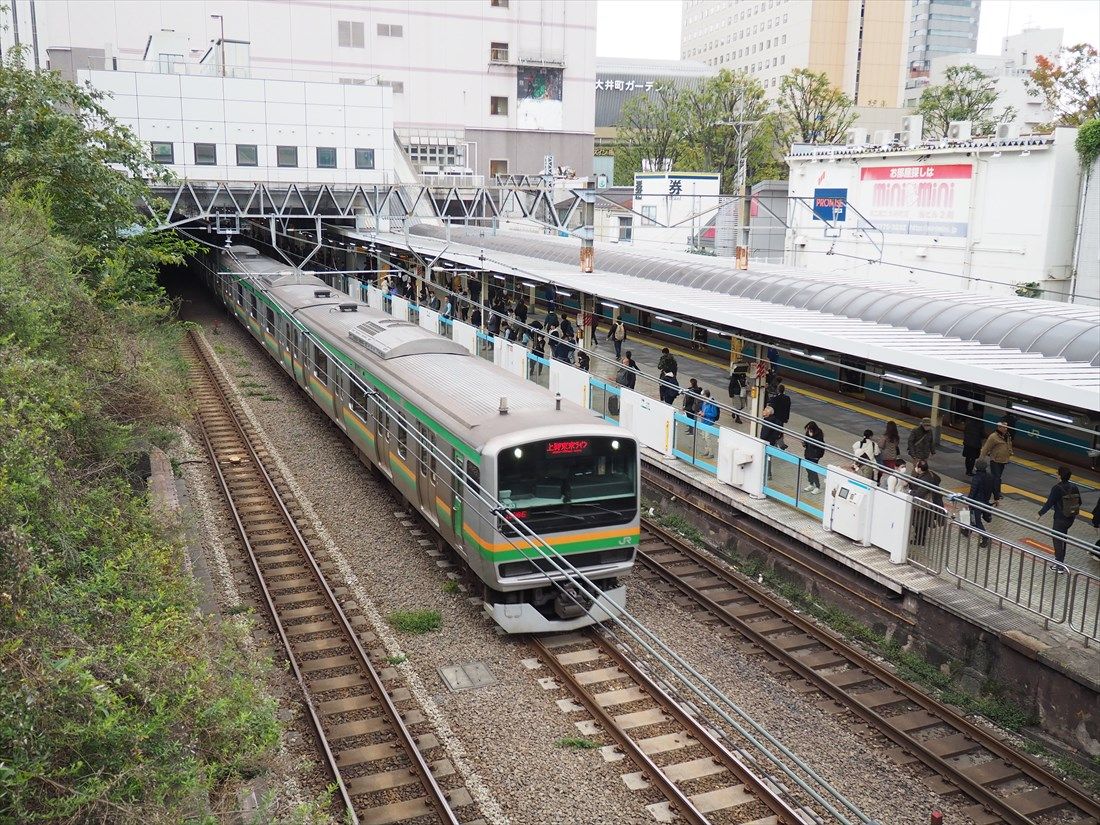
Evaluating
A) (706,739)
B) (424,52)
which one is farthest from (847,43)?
(706,739)

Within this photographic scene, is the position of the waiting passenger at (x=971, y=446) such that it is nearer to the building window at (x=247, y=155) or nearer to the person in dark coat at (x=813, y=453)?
the person in dark coat at (x=813, y=453)

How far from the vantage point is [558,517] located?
10.4 metres

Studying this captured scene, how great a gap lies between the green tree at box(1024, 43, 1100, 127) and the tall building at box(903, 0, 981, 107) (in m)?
90.4

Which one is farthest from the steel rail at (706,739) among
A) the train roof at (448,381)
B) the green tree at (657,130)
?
the green tree at (657,130)

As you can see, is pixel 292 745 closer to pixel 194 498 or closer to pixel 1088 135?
pixel 194 498

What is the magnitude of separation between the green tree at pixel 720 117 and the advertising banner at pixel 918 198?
24.6m

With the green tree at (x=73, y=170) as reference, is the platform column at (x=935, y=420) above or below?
below

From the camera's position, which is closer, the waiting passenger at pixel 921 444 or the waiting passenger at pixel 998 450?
the waiting passenger at pixel 998 450

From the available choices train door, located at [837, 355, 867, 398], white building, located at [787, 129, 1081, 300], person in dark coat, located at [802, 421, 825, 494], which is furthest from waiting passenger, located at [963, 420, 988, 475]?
white building, located at [787, 129, 1081, 300]

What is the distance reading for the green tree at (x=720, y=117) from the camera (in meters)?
51.4

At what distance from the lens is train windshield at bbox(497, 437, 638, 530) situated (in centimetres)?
1019

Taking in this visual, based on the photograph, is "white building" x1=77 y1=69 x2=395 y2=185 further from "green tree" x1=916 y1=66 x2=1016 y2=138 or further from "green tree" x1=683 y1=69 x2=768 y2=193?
"green tree" x1=916 y1=66 x2=1016 y2=138

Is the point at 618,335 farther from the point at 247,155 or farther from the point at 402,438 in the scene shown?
the point at 247,155

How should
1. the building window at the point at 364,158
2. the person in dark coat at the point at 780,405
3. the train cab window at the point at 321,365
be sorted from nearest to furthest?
the person in dark coat at the point at 780,405 < the train cab window at the point at 321,365 < the building window at the point at 364,158
